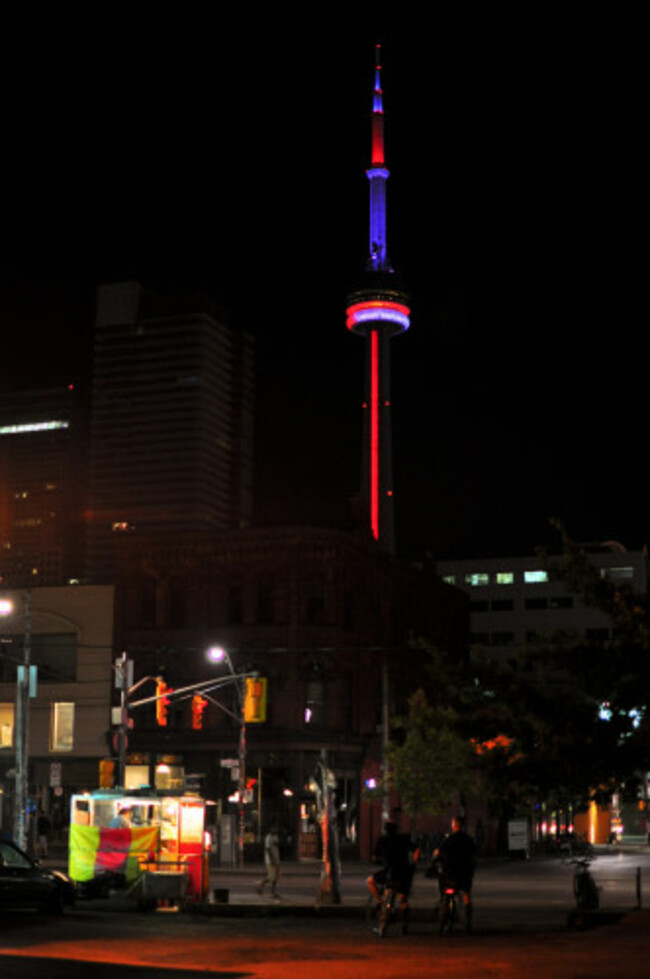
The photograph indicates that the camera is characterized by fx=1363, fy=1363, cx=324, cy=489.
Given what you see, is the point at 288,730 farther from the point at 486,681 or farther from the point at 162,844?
the point at 486,681

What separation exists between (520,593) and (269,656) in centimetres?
7602

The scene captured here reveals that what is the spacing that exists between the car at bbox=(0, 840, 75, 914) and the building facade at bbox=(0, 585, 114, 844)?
35559 mm

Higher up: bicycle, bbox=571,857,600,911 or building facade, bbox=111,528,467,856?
building facade, bbox=111,528,467,856

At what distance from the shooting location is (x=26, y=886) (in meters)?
26.0

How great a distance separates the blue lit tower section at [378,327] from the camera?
396ft

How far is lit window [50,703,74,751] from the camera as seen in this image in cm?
6350

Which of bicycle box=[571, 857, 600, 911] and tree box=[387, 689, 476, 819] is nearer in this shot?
bicycle box=[571, 857, 600, 911]

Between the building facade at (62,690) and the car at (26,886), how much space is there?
3556 cm

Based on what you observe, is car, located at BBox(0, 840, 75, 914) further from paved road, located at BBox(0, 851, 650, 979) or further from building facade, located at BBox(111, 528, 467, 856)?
building facade, located at BBox(111, 528, 467, 856)

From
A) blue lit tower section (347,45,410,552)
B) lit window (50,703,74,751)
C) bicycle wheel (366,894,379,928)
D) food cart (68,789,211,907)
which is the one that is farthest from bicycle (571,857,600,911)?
blue lit tower section (347,45,410,552)

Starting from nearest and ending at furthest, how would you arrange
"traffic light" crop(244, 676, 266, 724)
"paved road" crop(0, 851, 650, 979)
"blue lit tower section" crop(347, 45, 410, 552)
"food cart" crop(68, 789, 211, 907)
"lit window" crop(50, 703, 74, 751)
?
1. "paved road" crop(0, 851, 650, 979)
2. "food cart" crop(68, 789, 211, 907)
3. "traffic light" crop(244, 676, 266, 724)
4. "lit window" crop(50, 703, 74, 751)
5. "blue lit tower section" crop(347, 45, 410, 552)

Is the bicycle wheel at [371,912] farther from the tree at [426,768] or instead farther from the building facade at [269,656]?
the building facade at [269,656]

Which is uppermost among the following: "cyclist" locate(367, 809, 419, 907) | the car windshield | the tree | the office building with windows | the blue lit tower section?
the blue lit tower section

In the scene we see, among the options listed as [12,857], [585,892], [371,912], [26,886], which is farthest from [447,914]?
[12,857]
